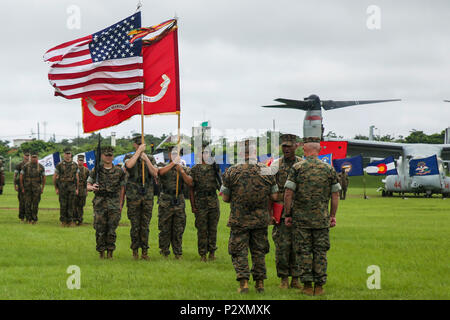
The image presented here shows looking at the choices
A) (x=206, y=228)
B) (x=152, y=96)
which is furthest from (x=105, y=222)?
(x=152, y=96)

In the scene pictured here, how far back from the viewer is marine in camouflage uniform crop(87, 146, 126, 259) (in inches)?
454

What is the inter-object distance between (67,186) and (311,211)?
11.3 meters

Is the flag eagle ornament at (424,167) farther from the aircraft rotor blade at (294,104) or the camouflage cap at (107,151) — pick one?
the camouflage cap at (107,151)

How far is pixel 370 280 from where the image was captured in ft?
29.2

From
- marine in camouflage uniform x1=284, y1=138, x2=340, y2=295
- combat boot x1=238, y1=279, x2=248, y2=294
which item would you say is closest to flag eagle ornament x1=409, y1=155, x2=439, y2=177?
marine in camouflage uniform x1=284, y1=138, x2=340, y2=295

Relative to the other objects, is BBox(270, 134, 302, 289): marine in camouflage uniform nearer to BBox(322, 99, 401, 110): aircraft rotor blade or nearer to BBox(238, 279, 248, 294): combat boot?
BBox(238, 279, 248, 294): combat boot

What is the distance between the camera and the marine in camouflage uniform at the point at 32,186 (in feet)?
60.1

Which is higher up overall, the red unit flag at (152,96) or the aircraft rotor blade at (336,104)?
the aircraft rotor blade at (336,104)

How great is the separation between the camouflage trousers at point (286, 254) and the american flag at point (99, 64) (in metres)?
4.10

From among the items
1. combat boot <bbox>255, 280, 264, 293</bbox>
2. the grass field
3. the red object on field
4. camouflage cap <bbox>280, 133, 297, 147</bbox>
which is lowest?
the grass field

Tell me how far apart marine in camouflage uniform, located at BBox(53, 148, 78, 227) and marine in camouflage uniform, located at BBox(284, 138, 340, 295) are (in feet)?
35.6

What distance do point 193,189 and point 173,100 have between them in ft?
5.44

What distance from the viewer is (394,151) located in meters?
45.4

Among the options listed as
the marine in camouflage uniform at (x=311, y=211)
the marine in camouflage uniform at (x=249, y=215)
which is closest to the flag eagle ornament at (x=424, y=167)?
the marine in camouflage uniform at (x=311, y=211)
